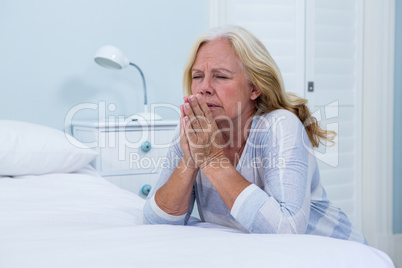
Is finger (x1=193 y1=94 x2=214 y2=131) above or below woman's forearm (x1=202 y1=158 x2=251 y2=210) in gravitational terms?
above

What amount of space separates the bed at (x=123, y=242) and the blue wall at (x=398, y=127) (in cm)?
191

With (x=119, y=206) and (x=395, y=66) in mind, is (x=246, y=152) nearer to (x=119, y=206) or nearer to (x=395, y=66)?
(x=119, y=206)

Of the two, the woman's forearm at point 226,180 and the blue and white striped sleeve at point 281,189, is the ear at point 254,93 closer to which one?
the blue and white striped sleeve at point 281,189

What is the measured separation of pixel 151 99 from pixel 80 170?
82 cm

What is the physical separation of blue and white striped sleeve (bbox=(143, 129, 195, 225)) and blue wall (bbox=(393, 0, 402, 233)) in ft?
6.26

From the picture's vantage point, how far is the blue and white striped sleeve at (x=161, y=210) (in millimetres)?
1139

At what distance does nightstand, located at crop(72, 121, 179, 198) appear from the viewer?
6.81 ft

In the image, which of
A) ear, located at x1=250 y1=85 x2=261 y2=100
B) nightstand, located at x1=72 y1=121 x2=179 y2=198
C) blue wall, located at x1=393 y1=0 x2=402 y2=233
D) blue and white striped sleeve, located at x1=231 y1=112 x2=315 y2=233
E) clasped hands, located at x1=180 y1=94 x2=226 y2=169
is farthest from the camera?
blue wall, located at x1=393 y1=0 x2=402 y2=233

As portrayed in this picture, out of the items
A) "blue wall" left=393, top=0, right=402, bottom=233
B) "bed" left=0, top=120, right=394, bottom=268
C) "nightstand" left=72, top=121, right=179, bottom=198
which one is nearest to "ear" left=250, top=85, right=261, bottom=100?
"bed" left=0, top=120, right=394, bottom=268

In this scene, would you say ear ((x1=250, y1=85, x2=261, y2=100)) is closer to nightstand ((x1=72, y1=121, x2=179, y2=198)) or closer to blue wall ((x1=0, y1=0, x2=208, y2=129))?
nightstand ((x1=72, y1=121, x2=179, y2=198))

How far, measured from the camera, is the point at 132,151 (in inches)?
83.4

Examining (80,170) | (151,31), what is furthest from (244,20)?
(80,170)

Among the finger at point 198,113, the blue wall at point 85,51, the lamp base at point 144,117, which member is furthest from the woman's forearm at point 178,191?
the blue wall at point 85,51

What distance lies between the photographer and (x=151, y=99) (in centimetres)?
258
